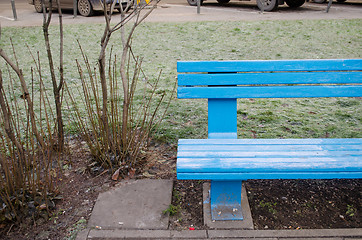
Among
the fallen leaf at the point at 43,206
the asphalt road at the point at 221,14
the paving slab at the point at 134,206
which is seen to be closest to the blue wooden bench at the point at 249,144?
the paving slab at the point at 134,206

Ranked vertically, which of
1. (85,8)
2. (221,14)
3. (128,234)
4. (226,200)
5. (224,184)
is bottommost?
(128,234)

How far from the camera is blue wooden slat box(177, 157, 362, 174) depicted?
2.28 meters

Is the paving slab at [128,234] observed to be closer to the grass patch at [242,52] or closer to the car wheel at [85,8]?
the grass patch at [242,52]

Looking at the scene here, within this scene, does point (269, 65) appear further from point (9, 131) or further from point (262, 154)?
point (9, 131)

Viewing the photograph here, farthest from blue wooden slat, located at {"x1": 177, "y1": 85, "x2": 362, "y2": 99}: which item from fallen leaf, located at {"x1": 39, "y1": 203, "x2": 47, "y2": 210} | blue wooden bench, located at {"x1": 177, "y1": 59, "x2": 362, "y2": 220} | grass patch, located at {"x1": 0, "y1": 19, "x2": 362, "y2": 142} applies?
fallen leaf, located at {"x1": 39, "y1": 203, "x2": 47, "y2": 210}

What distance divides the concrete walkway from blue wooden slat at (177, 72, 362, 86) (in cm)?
86

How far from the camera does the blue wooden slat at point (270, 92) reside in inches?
107

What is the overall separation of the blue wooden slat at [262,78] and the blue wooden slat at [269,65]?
1.7 inches

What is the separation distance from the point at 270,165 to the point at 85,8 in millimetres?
10792

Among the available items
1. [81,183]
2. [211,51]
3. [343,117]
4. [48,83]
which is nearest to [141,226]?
[81,183]

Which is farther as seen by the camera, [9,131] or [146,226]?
[146,226]

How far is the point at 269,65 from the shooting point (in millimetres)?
2674

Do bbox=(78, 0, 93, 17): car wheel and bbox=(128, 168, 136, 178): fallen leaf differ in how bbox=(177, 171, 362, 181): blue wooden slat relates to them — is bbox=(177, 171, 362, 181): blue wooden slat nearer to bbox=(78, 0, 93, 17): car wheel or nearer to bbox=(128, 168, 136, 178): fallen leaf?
bbox=(128, 168, 136, 178): fallen leaf

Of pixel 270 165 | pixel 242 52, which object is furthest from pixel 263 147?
pixel 242 52
